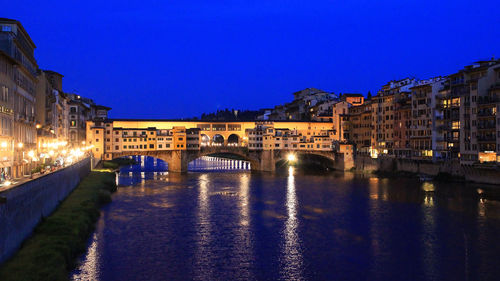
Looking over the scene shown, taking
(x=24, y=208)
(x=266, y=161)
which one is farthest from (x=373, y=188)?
(x=24, y=208)

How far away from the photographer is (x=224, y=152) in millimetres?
67312

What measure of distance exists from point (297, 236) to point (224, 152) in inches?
1709

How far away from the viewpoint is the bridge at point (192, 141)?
208 feet

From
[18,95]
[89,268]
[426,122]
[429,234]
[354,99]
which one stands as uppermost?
[354,99]

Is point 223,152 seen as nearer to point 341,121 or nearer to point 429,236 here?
point 341,121

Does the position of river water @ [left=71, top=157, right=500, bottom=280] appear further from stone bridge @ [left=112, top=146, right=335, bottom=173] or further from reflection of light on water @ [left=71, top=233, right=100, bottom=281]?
stone bridge @ [left=112, top=146, right=335, bottom=173]

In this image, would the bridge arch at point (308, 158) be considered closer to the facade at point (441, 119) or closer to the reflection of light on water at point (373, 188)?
the facade at point (441, 119)

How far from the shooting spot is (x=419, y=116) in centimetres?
5509

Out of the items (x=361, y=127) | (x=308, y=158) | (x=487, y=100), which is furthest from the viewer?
(x=308, y=158)

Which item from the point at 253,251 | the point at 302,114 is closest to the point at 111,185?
the point at 253,251

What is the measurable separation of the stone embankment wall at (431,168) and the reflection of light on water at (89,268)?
36.1m

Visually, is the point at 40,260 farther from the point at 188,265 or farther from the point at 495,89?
the point at 495,89

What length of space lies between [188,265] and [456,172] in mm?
36645

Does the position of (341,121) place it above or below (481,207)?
above
